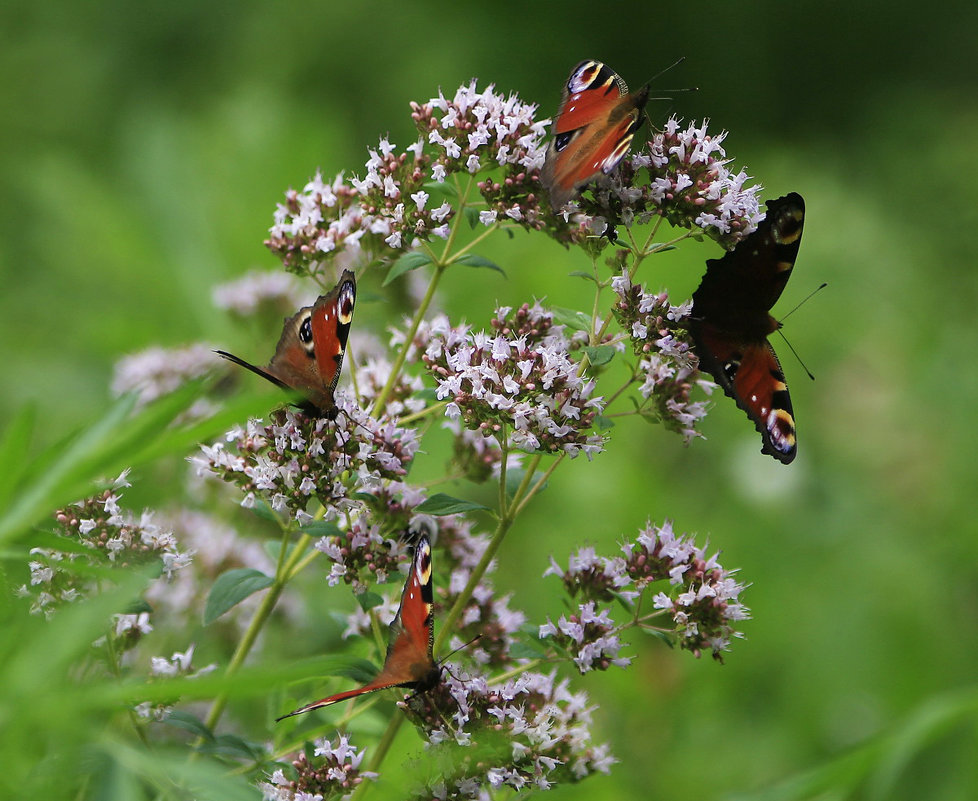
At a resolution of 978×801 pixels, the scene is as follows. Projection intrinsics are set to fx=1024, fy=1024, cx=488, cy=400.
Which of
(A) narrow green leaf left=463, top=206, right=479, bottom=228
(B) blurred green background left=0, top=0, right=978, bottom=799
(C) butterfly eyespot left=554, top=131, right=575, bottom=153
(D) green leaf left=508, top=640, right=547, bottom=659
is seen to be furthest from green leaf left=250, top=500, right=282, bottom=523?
(B) blurred green background left=0, top=0, right=978, bottom=799

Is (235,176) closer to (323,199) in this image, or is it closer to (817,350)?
(817,350)

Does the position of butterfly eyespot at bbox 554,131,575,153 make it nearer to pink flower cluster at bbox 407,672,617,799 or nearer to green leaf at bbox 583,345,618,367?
green leaf at bbox 583,345,618,367

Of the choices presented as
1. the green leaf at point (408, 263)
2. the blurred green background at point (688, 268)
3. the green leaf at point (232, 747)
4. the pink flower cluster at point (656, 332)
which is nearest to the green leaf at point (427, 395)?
the green leaf at point (408, 263)

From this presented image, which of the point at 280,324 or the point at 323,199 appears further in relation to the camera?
the point at 280,324

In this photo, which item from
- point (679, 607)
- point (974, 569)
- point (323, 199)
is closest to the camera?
point (679, 607)

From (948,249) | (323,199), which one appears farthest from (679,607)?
(948,249)

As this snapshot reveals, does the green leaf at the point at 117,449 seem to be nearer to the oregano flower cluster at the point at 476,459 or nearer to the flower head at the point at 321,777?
the oregano flower cluster at the point at 476,459
